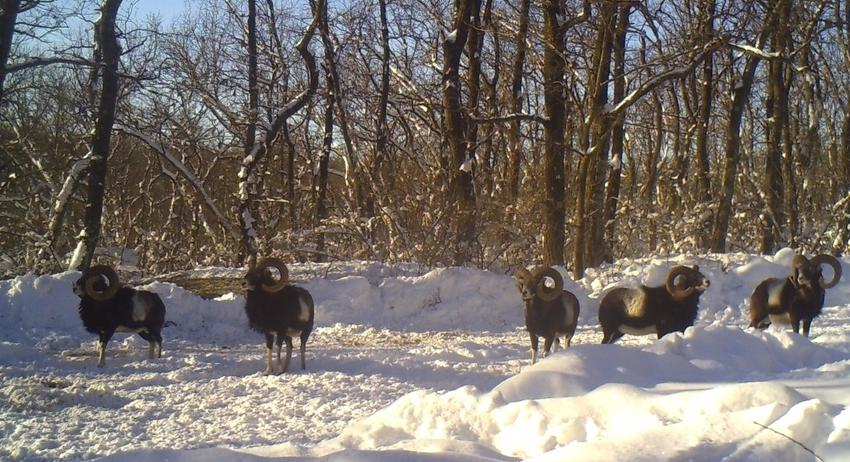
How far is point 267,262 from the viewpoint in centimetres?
998

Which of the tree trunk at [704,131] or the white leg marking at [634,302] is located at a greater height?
the tree trunk at [704,131]

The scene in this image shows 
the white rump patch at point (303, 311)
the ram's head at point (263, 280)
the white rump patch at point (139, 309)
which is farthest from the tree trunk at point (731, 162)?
the white rump patch at point (139, 309)

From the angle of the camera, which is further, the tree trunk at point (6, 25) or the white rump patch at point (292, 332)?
the tree trunk at point (6, 25)

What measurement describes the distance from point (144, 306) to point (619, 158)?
17.1 m

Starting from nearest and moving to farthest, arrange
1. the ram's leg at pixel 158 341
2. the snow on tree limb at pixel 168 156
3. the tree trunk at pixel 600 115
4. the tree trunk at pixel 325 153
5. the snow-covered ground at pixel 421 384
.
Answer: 1. the snow-covered ground at pixel 421 384
2. the ram's leg at pixel 158 341
3. the tree trunk at pixel 600 115
4. the snow on tree limb at pixel 168 156
5. the tree trunk at pixel 325 153

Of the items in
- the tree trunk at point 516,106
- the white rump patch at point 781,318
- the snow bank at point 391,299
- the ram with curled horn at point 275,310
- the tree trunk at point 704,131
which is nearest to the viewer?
the ram with curled horn at point 275,310

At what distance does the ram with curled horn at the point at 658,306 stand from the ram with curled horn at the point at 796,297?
159 centimetres

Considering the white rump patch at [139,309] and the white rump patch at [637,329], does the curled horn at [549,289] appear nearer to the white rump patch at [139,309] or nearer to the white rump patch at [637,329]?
the white rump patch at [637,329]

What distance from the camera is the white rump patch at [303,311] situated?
9.76 metres

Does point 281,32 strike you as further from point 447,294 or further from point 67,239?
point 447,294

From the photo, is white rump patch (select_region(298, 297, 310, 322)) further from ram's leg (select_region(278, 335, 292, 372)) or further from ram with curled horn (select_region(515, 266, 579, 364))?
ram with curled horn (select_region(515, 266, 579, 364))

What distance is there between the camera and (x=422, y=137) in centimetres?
2669

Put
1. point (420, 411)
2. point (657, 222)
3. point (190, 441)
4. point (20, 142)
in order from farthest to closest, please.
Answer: point (657, 222) → point (20, 142) → point (190, 441) → point (420, 411)

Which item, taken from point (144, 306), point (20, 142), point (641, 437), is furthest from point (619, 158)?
point (641, 437)
